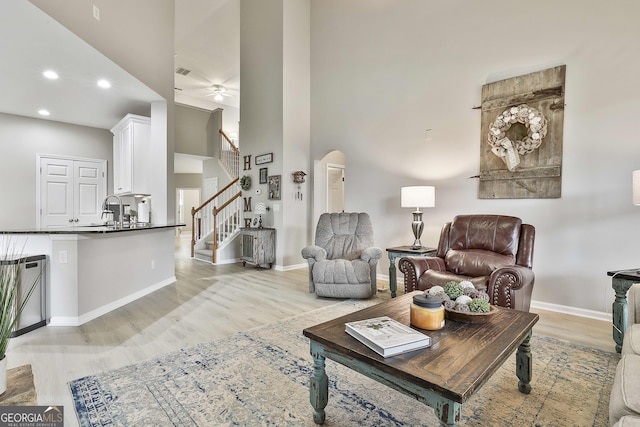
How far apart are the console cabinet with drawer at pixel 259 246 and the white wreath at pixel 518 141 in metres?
3.68

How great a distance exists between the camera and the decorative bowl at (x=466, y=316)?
173cm

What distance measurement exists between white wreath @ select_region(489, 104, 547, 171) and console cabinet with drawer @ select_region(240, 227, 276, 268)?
12.1 ft

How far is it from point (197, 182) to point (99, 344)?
10416mm

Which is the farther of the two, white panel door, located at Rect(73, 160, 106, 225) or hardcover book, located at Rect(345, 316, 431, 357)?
white panel door, located at Rect(73, 160, 106, 225)

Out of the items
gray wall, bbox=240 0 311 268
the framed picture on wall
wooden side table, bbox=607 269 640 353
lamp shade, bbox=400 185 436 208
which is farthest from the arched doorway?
wooden side table, bbox=607 269 640 353

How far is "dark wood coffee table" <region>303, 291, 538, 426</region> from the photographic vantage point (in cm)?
117

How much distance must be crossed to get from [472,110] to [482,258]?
1.89m

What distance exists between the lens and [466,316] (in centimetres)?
174

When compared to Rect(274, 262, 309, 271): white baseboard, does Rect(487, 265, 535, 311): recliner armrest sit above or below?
above

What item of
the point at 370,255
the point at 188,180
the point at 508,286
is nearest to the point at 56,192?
the point at 370,255

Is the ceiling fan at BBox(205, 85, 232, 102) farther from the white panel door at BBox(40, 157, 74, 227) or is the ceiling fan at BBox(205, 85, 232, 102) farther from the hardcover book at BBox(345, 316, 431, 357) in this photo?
the hardcover book at BBox(345, 316, 431, 357)

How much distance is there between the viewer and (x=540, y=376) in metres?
2.07

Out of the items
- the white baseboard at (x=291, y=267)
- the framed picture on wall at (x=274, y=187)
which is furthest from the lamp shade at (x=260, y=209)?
the white baseboard at (x=291, y=267)

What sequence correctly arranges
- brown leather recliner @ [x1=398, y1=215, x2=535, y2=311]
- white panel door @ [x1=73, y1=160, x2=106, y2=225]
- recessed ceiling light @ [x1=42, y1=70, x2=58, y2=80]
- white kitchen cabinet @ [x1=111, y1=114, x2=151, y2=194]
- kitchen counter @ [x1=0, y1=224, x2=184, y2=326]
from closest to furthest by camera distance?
1. brown leather recliner @ [x1=398, y1=215, x2=535, y2=311]
2. kitchen counter @ [x1=0, y1=224, x2=184, y2=326]
3. recessed ceiling light @ [x1=42, y1=70, x2=58, y2=80]
4. white kitchen cabinet @ [x1=111, y1=114, x2=151, y2=194]
5. white panel door @ [x1=73, y1=160, x2=106, y2=225]
